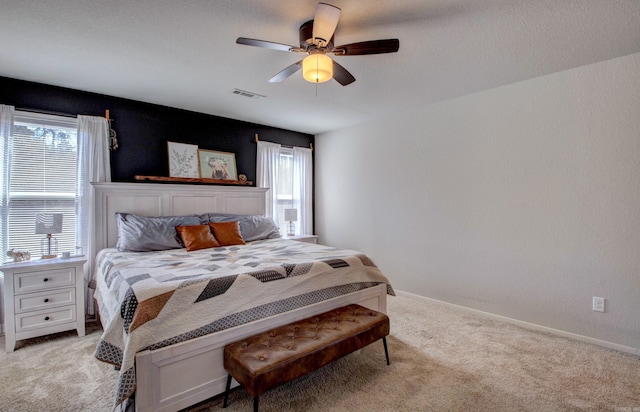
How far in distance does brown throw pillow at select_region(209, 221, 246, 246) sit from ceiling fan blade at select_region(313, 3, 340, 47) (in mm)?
2343

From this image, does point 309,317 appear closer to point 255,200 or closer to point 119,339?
point 119,339

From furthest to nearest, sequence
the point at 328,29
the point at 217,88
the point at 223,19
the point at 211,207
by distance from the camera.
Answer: the point at 211,207 < the point at 217,88 < the point at 223,19 < the point at 328,29

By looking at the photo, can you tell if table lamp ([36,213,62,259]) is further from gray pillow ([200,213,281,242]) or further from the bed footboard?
the bed footboard

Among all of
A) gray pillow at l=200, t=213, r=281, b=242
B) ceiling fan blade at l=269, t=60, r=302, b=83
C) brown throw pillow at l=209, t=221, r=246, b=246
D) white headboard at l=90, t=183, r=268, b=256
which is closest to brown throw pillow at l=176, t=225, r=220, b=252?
brown throw pillow at l=209, t=221, r=246, b=246

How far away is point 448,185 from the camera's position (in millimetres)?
3705

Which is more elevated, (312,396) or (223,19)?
(223,19)

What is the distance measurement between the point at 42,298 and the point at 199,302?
200 cm

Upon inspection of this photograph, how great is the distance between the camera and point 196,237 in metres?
3.24

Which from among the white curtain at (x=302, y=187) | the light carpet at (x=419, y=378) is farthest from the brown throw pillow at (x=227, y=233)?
the white curtain at (x=302, y=187)

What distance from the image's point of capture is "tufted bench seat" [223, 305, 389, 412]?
162 cm

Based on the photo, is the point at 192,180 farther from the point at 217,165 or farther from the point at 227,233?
the point at 227,233

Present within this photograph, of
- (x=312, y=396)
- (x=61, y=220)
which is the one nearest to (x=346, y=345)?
(x=312, y=396)

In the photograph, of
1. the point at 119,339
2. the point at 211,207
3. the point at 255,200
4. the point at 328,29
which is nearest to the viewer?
the point at 119,339

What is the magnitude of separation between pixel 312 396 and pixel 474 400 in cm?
104
